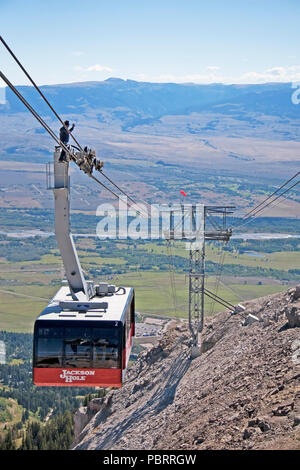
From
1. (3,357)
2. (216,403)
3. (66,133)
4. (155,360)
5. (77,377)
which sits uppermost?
(66,133)

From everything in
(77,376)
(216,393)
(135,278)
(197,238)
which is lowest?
(135,278)

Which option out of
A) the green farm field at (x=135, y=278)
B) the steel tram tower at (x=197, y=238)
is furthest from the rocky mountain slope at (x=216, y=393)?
the green farm field at (x=135, y=278)

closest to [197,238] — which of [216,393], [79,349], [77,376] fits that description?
[216,393]

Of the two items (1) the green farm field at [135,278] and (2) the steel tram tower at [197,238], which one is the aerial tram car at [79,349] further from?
(1) the green farm field at [135,278]

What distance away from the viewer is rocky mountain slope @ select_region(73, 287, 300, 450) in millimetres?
13211

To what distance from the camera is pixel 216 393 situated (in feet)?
57.4

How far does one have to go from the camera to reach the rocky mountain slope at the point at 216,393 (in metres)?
13.2

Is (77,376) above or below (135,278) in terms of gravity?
above

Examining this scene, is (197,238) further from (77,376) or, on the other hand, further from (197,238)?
(77,376)

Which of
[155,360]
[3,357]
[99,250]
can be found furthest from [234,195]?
[155,360]

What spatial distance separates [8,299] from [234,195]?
79.9 m

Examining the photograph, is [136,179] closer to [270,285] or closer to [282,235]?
[282,235]

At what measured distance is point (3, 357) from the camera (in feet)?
259

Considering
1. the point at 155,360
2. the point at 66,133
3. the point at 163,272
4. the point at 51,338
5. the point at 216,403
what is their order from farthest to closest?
the point at 163,272 → the point at 155,360 → the point at 216,403 → the point at 66,133 → the point at 51,338
